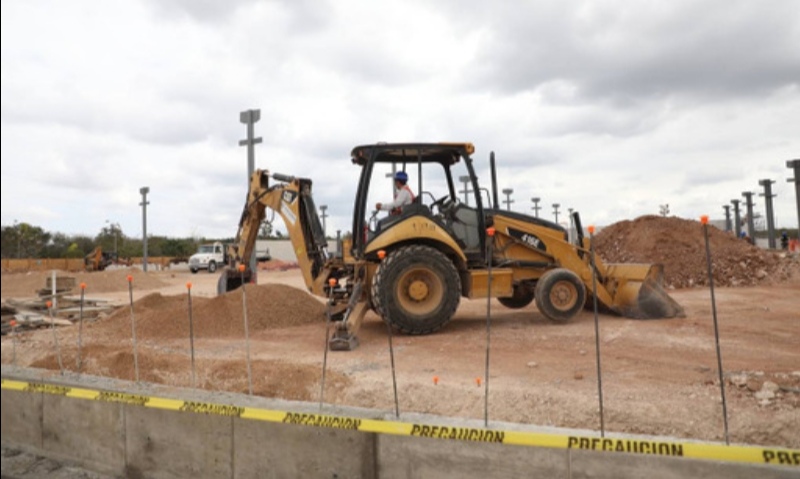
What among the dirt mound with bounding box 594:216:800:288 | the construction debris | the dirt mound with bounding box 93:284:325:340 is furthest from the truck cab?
the dirt mound with bounding box 93:284:325:340

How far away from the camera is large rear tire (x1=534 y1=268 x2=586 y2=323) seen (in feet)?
31.2

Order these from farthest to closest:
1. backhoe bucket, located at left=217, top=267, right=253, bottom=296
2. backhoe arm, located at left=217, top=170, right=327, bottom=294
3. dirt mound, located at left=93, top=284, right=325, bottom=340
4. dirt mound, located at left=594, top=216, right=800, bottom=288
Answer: dirt mound, located at left=594, top=216, right=800, bottom=288, backhoe bucket, located at left=217, top=267, right=253, bottom=296, backhoe arm, located at left=217, top=170, right=327, bottom=294, dirt mound, located at left=93, top=284, right=325, bottom=340

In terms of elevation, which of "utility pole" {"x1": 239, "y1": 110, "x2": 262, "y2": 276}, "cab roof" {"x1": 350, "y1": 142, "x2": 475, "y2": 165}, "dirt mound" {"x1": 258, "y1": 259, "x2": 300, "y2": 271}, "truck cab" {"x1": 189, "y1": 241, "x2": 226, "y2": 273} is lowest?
"dirt mound" {"x1": 258, "y1": 259, "x2": 300, "y2": 271}

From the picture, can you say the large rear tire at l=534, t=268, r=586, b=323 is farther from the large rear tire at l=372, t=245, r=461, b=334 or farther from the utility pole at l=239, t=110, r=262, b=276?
the utility pole at l=239, t=110, r=262, b=276

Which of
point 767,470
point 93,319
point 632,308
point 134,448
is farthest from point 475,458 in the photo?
point 93,319

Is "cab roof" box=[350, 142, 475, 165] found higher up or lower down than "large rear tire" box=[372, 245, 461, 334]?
higher up

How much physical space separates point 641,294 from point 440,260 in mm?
3535

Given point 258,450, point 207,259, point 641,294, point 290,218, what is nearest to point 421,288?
point 290,218

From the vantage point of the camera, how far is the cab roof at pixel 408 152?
9312 millimetres

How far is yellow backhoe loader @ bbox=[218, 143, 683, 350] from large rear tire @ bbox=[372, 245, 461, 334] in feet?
0.05

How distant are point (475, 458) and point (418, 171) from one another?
21.9 feet

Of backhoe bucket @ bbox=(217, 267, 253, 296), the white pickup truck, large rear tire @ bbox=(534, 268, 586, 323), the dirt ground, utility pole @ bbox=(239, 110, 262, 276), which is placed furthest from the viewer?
the white pickup truck

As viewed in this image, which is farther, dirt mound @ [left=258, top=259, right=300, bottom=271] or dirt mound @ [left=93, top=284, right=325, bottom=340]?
dirt mound @ [left=258, top=259, right=300, bottom=271]

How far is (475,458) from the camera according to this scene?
335cm
